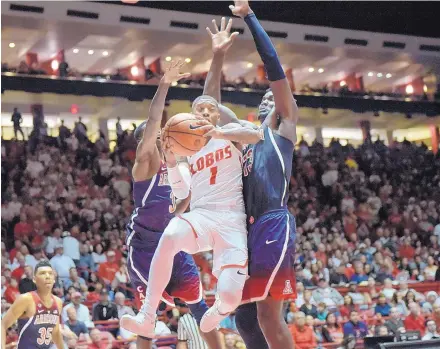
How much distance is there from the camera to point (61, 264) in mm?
11328

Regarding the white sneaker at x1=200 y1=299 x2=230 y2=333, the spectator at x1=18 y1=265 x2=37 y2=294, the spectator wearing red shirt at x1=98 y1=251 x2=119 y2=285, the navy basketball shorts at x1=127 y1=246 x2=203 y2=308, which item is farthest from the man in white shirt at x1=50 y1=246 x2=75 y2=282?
the white sneaker at x1=200 y1=299 x2=230 y2=333

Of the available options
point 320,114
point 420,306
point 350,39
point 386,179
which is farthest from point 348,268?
point 320,114

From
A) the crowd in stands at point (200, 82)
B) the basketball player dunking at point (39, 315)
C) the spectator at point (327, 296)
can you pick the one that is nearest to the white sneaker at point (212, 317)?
the basketball player dunking at point (39, 315)

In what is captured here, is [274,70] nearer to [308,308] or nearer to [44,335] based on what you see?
[44,335]

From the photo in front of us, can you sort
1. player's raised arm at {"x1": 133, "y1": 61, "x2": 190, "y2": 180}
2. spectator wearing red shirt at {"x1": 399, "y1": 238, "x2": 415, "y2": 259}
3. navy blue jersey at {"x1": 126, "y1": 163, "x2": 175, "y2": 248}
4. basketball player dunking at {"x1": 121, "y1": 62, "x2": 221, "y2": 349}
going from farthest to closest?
spectator wearing red shirt at {"x1": 399, "y1": 238, "x2": 415, "y2": 259} < navy blue jersey at {"x1": 126, "y1": 163, "x2": 175, "y2": 248} < basketball player dunking at {"x1": 121, "y1": 62, "x2": 221, "y2": 349} < player's raised arm at {"x1": 133, "y1": 61, "x2": 190, "y2": 180}

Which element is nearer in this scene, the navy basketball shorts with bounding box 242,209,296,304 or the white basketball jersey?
the navy basketball shorts with bounding box 242,209,296,304

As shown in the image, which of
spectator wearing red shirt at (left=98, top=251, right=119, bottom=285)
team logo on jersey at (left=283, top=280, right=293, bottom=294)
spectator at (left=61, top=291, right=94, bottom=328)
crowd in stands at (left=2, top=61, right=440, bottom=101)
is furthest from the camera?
crowd in stands at (left=2, top=61, right=440, bottom=101)

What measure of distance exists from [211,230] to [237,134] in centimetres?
58

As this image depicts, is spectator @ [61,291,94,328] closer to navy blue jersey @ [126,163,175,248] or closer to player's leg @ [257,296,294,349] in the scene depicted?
navy blue jersey @ [126,163,175,248]

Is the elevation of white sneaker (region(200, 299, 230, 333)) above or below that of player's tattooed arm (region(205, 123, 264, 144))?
below

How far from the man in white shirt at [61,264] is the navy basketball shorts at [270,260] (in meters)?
7.11

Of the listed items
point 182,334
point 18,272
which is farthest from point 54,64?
point 182,334

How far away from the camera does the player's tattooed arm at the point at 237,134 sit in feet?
14.0

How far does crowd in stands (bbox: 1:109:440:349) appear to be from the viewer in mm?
10469
